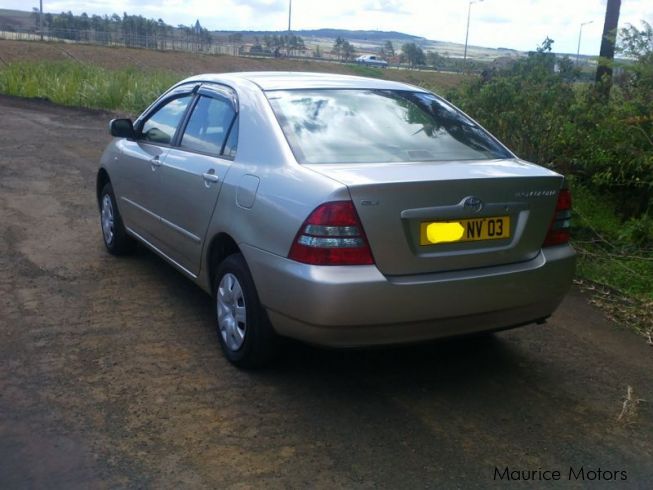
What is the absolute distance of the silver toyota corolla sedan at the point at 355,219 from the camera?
3.75 metres

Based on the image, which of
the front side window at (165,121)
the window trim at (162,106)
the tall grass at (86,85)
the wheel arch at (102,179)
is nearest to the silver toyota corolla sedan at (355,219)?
the window trim at (162,106)

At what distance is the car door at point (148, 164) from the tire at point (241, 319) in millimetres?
1236

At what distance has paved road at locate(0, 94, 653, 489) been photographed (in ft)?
11.1

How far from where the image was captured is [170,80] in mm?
21828

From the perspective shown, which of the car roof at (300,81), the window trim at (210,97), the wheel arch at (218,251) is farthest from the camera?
the car roof at (300,81)

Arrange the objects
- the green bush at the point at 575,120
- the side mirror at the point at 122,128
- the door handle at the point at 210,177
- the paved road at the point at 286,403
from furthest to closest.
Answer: the green bush at the point at 575,120
the side mirror at the point at 122,128
the door handle at the point at 210,177
the paved road at the point at 286,403

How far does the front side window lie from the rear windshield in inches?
45.5

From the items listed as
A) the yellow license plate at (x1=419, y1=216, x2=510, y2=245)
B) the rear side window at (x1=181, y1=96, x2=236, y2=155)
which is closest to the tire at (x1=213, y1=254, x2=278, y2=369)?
the rear side window at (x1=181, y1=96, x2=236, y2=155)

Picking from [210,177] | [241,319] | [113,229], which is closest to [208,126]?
[210,177]

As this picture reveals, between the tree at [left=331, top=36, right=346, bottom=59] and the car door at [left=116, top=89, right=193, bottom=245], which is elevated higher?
the tree at [left=331, top=36, right=346, bottom=59]

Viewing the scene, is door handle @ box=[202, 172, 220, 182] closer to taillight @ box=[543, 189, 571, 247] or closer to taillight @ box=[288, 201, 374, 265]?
taillight @ box=[288, 201, 374, 265]

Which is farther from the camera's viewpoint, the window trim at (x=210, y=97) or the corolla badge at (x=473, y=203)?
the window trim at (x=210, y=97)

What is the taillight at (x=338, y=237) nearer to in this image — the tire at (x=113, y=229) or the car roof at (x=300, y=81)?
the car roof at (x=300, y=81)

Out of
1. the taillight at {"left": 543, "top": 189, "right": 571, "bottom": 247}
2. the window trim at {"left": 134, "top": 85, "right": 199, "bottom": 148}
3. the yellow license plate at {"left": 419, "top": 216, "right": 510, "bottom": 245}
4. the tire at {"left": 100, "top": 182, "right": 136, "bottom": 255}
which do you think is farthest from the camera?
the tire at {"left": 100, "top": 182, "right": 136, "bottom": 255}
